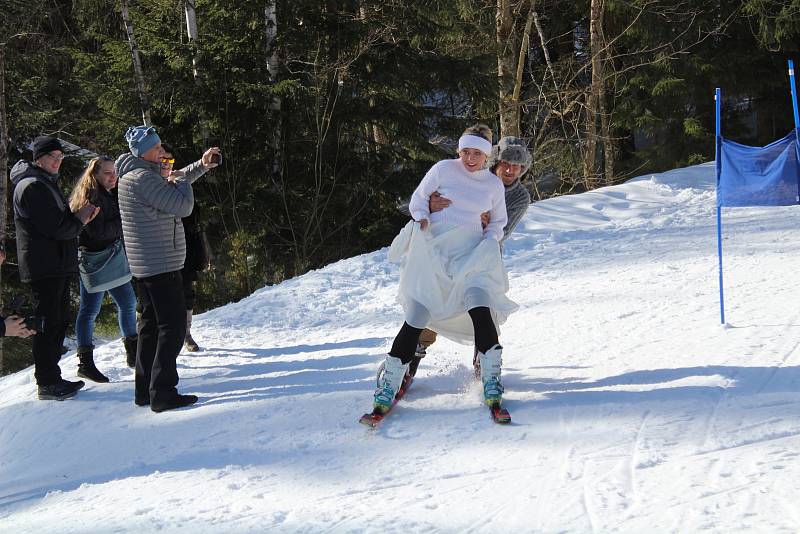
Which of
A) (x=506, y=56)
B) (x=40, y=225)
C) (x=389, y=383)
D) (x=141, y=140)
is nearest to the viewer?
(x=389, y=383)

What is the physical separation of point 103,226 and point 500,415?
3.44 metres

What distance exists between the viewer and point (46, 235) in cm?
538

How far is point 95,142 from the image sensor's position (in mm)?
14633

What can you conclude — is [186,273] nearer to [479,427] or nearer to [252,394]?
[252,394]

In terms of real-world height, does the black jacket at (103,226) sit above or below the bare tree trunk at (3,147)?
below

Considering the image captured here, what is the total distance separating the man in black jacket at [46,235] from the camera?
5359 mm

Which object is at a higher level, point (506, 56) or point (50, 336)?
point (506, 56)

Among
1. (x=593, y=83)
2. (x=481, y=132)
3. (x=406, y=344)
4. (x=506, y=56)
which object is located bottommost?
(x=406, y=344)

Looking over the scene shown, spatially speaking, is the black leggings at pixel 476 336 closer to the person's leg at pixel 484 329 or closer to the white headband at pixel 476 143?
the person's leg at pixel 484 329

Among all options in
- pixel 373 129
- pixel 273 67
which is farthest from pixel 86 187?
pixel 373 129

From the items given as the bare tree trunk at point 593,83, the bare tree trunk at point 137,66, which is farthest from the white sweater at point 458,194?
the bare tree trunk at point 593,83

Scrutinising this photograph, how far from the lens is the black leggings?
14.4 ft

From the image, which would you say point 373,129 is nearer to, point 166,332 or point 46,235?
point 46,235

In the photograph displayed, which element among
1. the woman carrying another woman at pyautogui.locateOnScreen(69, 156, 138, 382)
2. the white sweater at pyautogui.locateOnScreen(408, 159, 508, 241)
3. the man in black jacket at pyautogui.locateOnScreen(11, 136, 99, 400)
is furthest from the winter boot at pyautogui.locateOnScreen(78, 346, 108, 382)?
the white sweater at pyautogui.locateOnScreen(408, 159, 508, 241)
